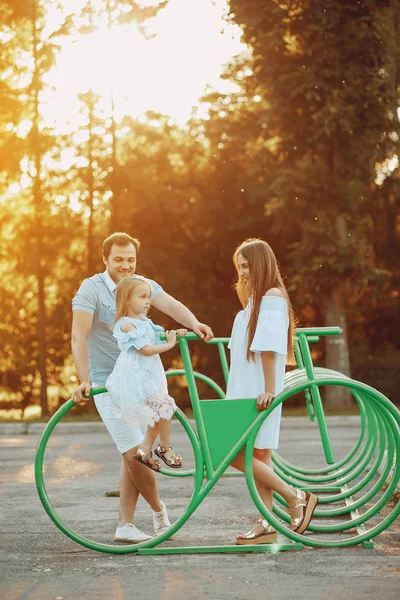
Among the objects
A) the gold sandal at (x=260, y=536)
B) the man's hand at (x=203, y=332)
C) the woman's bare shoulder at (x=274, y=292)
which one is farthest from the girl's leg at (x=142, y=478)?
the woman's bare shoulder at (x=274, y=292)

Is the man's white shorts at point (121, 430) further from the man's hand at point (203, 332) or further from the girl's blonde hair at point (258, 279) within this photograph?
the girl's blonde hair at point (258, 279)

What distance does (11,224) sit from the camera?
79.9ft

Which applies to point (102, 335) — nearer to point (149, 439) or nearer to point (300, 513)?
point (149, 439)

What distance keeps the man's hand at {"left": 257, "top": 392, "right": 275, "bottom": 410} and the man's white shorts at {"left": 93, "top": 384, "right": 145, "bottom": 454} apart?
2.52ft

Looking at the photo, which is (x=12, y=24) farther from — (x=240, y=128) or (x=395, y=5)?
(x=395, y=5)

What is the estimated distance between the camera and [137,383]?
6.21 meters

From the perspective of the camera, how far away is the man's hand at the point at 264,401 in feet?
20.2

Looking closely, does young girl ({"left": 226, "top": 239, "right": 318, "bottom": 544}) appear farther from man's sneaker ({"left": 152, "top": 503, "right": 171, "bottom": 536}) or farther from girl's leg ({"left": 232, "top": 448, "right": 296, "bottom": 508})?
man's sneaker ({"left": 152, "top": 503, "right": 171, "bottom": 536})

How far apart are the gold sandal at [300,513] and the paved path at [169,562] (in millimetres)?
141

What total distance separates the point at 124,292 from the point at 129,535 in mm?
1452

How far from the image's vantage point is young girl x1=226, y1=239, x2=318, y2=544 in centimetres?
625

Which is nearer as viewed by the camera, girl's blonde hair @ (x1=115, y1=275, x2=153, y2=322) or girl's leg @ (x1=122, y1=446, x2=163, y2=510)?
girl's blonde hair @ (x1=115, y1=275, x2=153, y2=322)

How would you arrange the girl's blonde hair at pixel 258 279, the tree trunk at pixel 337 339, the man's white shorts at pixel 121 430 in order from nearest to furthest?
the girl's blonde hair at pixel 258 279 < the man's white shorts at pixel 121 430 < the tree trunk at pixel 337 339

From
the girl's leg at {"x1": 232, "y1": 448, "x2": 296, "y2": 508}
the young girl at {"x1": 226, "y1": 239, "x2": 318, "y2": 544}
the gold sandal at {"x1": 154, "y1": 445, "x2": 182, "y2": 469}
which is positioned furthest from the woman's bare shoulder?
the gold sandal at {"x1": 154, "y1": 445, "x2": 182, "y2": 469}
